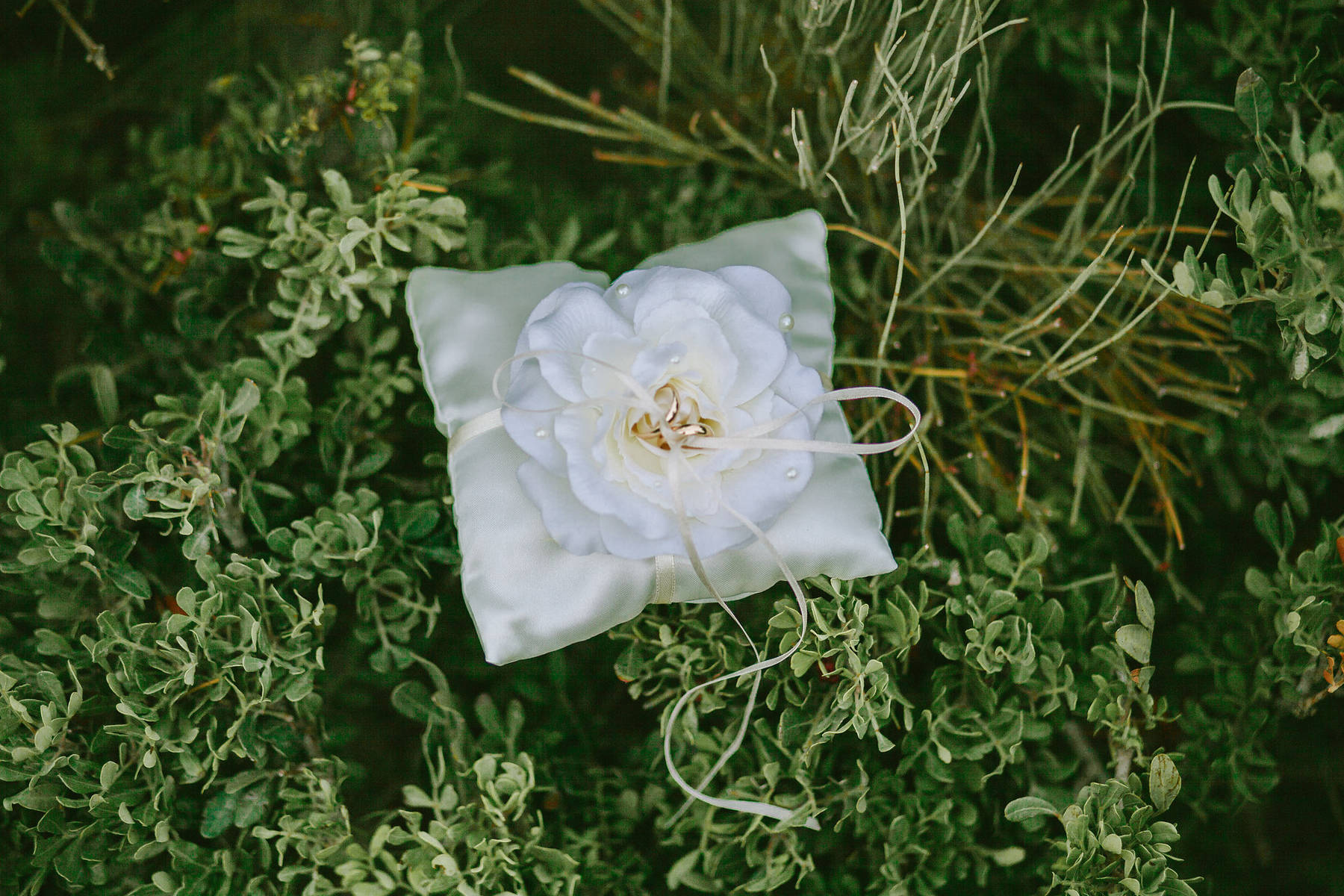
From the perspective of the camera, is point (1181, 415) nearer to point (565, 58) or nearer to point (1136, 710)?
point (1136, 710)

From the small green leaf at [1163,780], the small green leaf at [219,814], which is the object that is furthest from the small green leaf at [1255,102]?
the small green leaf at [219,814]

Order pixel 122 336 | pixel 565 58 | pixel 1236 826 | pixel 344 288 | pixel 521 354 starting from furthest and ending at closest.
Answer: pixel 565 58 → pixel 1236 826 → pixel 122 336 → pixel 344 288 → pixel 521 354

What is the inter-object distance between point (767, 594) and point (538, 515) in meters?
Result: 0.23

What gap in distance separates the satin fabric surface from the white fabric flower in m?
0.03

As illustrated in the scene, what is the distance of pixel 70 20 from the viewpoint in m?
0.80

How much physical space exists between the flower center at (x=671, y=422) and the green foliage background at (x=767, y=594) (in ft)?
0.62

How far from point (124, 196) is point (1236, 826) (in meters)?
1.35

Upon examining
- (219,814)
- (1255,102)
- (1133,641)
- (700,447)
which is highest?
(1255,102)

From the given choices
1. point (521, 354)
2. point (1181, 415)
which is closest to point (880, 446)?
point (521, 354)

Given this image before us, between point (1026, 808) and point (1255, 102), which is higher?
point (1255, 102)

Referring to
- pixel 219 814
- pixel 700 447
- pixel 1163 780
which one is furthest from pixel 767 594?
pixel 219 814

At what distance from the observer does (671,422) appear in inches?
25.1

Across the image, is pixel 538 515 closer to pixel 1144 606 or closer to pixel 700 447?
pixel 700 447

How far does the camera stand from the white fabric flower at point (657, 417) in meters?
0.63
